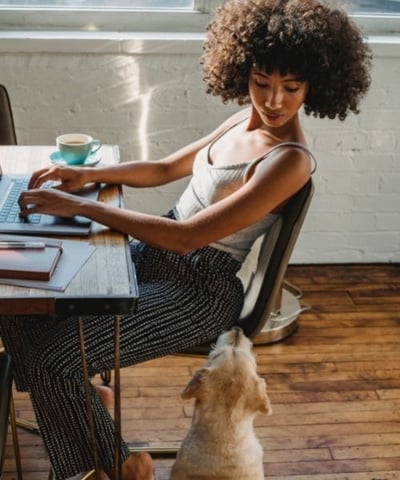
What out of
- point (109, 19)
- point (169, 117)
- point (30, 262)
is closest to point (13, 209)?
point (30, 262)

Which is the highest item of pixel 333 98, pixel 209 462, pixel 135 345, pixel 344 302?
pixel 333 98

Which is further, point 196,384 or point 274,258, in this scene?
point 274,258

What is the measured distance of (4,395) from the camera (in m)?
1.52

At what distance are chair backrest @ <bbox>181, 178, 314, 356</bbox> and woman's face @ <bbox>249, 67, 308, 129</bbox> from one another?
19cm

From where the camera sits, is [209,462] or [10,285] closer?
[10,285]

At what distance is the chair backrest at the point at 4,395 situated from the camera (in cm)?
145

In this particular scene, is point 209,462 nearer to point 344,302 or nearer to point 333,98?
point 333,98

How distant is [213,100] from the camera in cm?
288

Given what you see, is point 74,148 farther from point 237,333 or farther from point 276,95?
point 237,333

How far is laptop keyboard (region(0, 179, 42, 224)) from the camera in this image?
65.9 inches

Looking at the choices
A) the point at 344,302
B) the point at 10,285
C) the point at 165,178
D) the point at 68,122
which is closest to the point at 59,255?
the point at 10,285

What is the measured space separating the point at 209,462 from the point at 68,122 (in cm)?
158

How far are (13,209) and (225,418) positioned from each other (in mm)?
629

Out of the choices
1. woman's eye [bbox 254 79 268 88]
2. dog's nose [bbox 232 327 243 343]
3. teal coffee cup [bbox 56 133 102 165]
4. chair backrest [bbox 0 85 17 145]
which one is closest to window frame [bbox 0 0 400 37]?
chair backrest [bbox 0 85 17 145]
